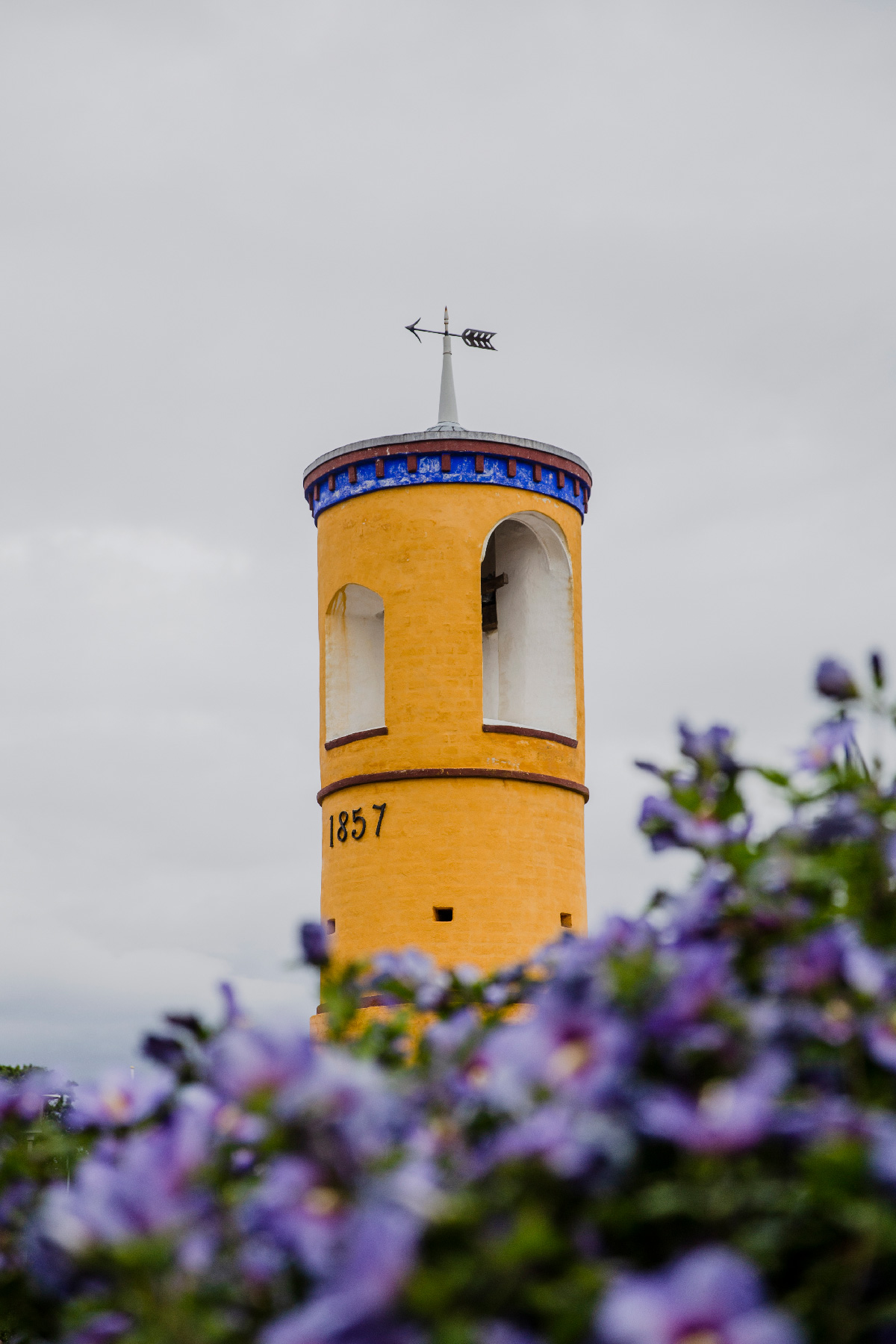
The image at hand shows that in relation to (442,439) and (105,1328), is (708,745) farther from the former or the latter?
(442,439)

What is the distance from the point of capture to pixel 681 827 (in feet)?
7.13

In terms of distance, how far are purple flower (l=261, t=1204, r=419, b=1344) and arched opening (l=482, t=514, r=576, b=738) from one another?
12.1 metres

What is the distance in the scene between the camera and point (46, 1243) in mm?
1535

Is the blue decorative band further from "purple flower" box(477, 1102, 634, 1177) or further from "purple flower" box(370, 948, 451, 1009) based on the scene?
"purple flower" box(477, 1102, 634, 1177)

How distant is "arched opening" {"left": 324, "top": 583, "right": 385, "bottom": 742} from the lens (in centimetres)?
1365

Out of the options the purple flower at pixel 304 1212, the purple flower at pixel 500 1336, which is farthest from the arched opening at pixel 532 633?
the purple flower at pixel 500 1336

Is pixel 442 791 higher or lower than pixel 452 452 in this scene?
lower

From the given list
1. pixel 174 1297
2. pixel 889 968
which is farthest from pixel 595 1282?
pixel 889 968

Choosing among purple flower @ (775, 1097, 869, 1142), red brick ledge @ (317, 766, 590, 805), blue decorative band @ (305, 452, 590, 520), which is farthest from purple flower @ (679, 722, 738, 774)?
blue decorative band @ (305, 452, 590, 520)

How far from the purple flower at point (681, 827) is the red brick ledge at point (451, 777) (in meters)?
10.3

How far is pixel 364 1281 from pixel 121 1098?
2.68 feet

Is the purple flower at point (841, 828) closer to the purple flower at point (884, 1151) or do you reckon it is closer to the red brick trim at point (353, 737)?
the purple flower at point (884, 1151)

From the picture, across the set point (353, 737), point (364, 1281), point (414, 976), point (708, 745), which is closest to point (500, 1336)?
point (364, 1281)

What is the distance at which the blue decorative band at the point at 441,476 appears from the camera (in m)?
13.0
